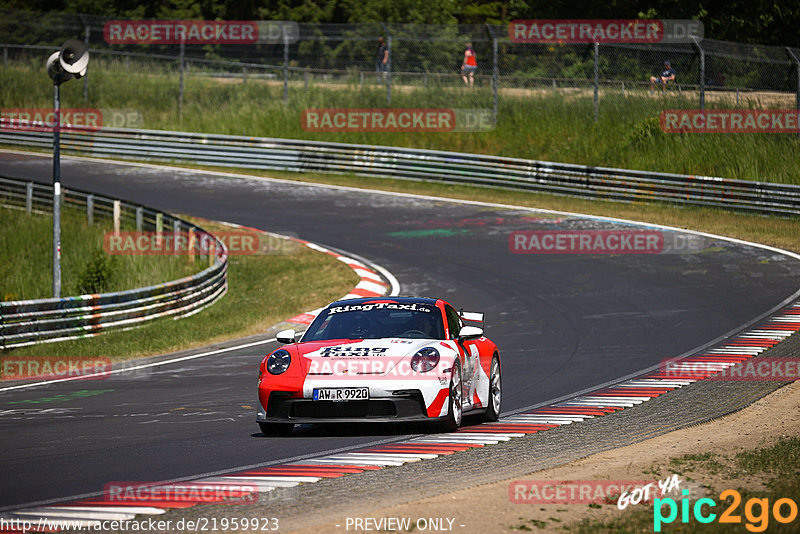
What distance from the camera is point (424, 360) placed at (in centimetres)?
979

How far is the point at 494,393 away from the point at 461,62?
79.6 feet

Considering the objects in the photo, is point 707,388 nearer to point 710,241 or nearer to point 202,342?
point 202,342

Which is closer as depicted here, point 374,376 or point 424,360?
point 374,376

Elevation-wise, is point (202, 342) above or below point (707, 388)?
below

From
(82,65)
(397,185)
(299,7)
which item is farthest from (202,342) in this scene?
(299,7)

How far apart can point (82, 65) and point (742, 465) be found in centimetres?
1214

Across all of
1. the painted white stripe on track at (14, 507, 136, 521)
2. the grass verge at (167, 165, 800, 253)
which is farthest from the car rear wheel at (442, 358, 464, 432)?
the grass verge at (167, 165, 800, 253)

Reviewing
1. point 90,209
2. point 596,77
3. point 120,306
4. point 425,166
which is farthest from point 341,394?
point 425,166

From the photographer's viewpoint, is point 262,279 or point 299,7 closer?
point 262,279

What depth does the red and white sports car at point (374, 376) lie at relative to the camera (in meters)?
9.56

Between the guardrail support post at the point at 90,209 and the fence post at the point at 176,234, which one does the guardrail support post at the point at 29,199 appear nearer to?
the guardrail support post at the point at 90,209

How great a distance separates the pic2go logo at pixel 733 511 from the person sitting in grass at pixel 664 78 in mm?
24544

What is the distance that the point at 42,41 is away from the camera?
4225cm

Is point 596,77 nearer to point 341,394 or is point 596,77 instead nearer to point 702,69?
point 702,69
